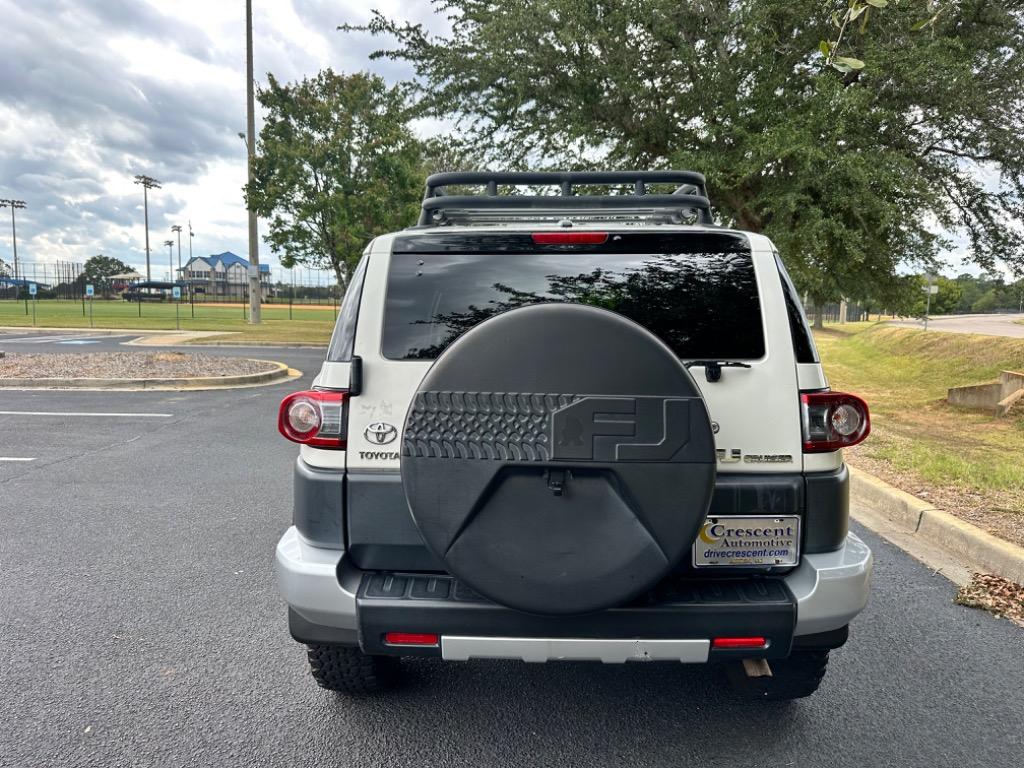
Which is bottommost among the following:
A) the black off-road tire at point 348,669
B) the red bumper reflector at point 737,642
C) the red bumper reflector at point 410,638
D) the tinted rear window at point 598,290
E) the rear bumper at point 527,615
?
the black off-road tire at point 348,669

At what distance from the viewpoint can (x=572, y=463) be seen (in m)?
1.93

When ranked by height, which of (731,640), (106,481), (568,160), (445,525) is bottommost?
(106,481)

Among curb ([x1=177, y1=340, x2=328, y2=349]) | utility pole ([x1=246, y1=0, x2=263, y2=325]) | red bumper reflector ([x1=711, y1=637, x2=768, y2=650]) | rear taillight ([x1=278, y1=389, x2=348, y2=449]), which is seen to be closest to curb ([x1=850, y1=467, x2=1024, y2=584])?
red bumper reflector ([x1=711, y1=637, x2=768, y2=650])

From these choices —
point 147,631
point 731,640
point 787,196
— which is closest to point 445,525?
point 731,640

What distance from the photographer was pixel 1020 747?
247 cm

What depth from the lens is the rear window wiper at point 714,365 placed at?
225 cm

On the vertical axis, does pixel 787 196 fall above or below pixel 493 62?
below

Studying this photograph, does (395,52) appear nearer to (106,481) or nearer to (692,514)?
(106,481)

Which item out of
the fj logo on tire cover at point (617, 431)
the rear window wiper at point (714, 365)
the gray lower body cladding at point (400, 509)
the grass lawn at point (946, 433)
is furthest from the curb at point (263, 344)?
the fj logo on tire cover at point (617, 431)

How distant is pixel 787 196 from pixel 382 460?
9318 mm

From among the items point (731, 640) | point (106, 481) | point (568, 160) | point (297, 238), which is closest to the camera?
point (731, 640)

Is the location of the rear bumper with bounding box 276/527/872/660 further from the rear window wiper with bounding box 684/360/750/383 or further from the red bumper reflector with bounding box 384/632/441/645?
the rear window wiper with bounding box 684/360/750/383

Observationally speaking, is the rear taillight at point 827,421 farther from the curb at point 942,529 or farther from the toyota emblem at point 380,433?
the curb at point 942,529

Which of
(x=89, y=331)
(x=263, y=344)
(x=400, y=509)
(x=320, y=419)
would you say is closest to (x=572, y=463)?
(x=400, y=509)
